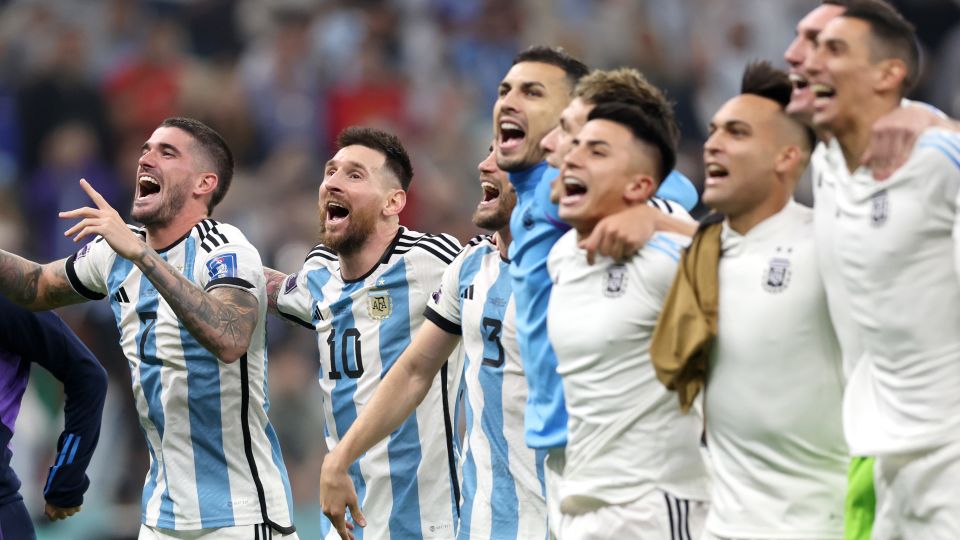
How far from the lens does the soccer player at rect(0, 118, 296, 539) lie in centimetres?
667

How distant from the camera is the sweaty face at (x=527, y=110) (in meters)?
5.70

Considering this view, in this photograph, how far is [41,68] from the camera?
1214 cm

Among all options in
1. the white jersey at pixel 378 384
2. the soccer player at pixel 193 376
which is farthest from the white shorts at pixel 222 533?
the white jersey at pixel 378 384

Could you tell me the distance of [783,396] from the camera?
4.43 meters

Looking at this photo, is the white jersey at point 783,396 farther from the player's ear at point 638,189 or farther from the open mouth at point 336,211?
the open mouth at point 336,211

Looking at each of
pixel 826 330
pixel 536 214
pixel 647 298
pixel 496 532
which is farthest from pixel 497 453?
pixel 826 330

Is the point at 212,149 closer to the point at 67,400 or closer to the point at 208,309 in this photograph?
the point at 208,309

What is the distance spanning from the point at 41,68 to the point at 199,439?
6294 millimetres

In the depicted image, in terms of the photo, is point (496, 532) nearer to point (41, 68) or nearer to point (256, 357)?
point (256, 357)

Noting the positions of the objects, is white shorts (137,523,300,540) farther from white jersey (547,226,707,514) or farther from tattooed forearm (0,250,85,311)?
white jersey (547,226,707,514)

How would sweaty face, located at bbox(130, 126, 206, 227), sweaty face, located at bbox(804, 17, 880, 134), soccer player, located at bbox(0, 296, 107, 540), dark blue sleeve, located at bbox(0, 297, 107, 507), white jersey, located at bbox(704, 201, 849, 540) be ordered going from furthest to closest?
1. sweaty face, located at bbox(130, 126, 206, 227)
2. dark blue sleeve, located at bbox(0, 297, 107, 507)
3. soccer player, located at bbox(0, 296, 107, 540)
4. white jersey, located at bbox(704, 201, 849, 540)
5. sweaty face, located at bbox(804, 17, 880, 134)

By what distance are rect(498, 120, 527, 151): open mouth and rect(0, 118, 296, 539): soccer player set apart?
147cm

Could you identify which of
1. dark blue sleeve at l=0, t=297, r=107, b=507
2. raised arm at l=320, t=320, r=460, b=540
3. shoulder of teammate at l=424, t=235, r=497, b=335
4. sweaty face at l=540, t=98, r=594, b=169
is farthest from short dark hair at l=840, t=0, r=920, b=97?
dark blue sleeve at l=0, t=297, r=107, b=507

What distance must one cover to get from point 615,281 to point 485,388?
142 cm
